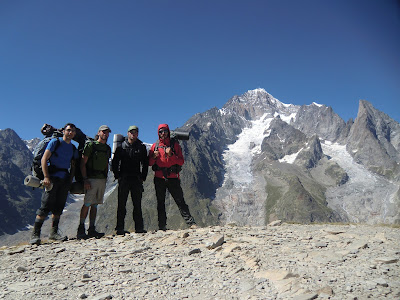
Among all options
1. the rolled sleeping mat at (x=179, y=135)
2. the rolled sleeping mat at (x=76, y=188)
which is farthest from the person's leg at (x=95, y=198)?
the rolled sleeping mat at (x=179, y=135)

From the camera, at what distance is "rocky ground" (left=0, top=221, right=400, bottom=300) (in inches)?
222

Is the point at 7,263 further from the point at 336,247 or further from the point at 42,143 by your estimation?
the point at 336,247

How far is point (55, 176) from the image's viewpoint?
407 inches

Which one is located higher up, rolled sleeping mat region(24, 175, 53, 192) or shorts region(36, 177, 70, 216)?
rolled sleeping mat region(24, 175, 53, 192)

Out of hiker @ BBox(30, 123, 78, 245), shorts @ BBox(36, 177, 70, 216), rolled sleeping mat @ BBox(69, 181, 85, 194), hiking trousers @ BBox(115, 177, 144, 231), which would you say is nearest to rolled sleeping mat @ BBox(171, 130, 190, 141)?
hiking trousers @ BBox(115, 177, 144, 231)

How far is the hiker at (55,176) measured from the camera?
1011 centimetres

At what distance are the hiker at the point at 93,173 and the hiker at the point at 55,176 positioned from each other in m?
0.55

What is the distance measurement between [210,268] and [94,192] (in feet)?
20.8

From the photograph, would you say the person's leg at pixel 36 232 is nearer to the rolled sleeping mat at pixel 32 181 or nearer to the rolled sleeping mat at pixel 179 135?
the rolled sleeping mat at pixel 32 181

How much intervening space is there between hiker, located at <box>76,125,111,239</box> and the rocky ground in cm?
157

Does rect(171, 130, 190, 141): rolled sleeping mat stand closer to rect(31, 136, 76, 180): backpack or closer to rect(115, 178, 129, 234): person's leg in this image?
rect(115, 178, 129, 234): person's leg

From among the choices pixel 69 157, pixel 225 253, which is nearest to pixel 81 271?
pixel 225 253

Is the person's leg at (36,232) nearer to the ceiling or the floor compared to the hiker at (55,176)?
nearer to the floor

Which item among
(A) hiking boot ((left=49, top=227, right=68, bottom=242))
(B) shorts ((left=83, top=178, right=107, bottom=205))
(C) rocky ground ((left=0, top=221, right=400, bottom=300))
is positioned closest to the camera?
(C) rocky ground ((left=0, top=221, right=400, bottom=300))
